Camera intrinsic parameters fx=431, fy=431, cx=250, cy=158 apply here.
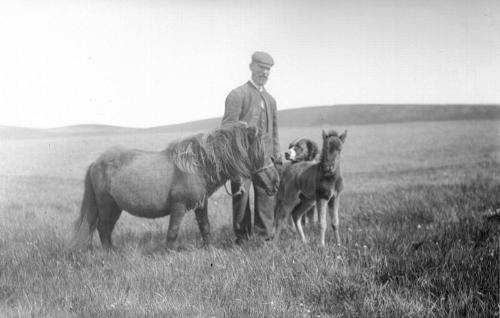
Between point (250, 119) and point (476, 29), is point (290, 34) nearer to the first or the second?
point (250, 119)

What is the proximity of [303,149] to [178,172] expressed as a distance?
62.7 inches

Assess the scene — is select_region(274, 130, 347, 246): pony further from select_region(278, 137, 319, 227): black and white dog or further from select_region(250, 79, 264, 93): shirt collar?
select_region(250, 79, 264, 93): shirt collar

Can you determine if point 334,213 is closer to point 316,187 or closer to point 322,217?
point 322,217

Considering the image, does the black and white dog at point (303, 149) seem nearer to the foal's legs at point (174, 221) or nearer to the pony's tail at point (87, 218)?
the foal's legs at point (174, 221)

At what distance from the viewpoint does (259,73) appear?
4883 mm

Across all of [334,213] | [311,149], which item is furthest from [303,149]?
[334,213]

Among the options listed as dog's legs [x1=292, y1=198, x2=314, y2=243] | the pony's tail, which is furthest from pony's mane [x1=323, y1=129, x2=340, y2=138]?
the pony's tail

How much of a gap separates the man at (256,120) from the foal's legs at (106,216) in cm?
136

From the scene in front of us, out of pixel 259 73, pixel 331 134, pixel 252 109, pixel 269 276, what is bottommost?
pixel 269 276

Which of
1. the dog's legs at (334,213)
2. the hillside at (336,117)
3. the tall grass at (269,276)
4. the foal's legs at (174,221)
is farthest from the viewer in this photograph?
the hillside at (336,117)

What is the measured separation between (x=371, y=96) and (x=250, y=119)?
5.49ft

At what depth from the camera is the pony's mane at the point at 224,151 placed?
456 centimetres

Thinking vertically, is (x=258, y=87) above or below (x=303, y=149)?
above

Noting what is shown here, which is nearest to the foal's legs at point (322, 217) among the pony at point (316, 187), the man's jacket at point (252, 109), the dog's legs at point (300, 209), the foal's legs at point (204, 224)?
the pony at point (316, 187)
